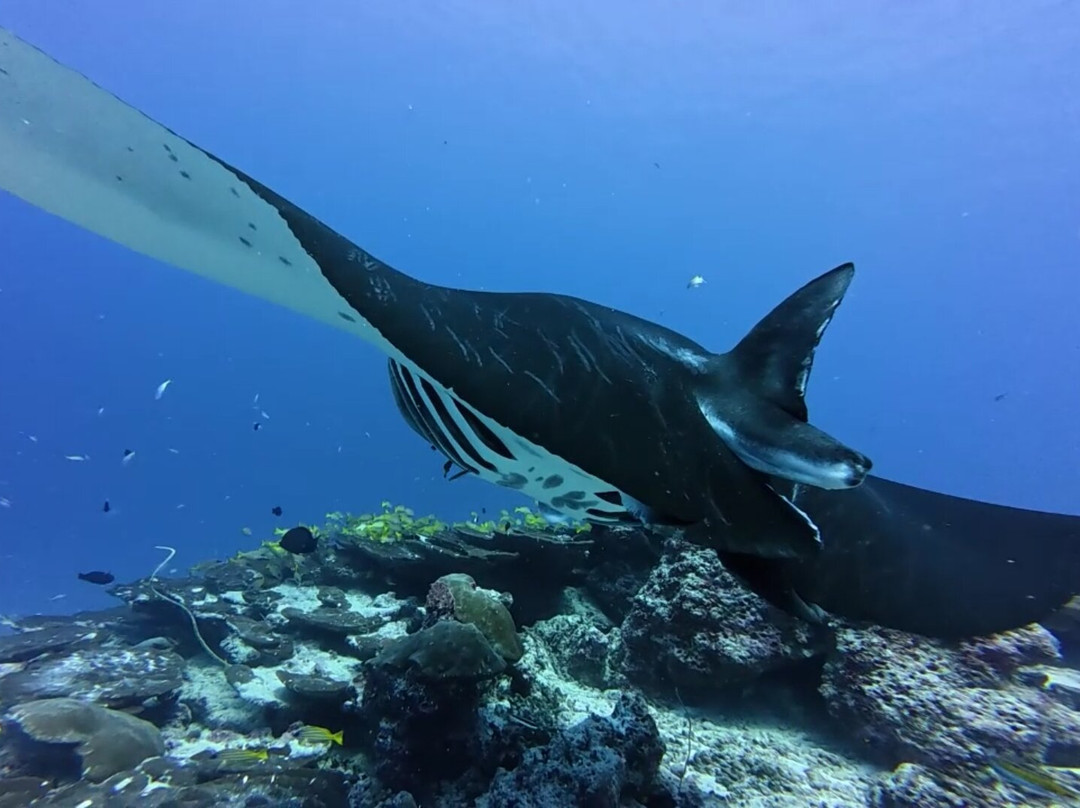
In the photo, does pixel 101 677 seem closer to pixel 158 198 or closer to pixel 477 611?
pixel 477 611

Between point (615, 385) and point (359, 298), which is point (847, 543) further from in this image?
point (359, 298)

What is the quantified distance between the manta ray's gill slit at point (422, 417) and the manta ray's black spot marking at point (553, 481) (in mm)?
347

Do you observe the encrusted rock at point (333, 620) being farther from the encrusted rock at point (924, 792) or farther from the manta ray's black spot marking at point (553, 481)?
the encrusted rock at point (924, 792)

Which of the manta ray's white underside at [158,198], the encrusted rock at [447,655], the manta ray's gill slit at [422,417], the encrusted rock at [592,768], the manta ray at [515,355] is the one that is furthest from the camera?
the encrusted rock at [447,655]

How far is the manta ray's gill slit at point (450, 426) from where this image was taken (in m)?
2.31

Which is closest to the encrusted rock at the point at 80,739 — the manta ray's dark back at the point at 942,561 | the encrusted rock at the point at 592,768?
the encrusted rock at the point at 592,768

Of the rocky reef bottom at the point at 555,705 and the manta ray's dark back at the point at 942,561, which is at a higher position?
the manta ray's dark back at the point at 942,561

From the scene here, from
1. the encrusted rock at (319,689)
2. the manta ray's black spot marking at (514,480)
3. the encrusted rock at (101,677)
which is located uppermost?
the manta ray's black spot marking at (514,480)

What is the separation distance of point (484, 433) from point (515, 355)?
359mm

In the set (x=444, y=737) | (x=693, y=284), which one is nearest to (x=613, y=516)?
(x=444, y=737)

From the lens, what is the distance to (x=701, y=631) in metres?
4.37

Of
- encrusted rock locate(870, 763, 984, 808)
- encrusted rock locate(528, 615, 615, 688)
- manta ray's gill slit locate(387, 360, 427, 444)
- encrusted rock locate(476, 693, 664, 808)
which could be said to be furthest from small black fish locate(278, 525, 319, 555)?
encrusted rock locate(870, 763, 984, 808)

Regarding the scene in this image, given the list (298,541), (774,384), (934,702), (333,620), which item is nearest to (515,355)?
(774,384)

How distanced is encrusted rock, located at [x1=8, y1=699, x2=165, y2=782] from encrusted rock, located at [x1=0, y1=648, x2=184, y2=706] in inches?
16.7
